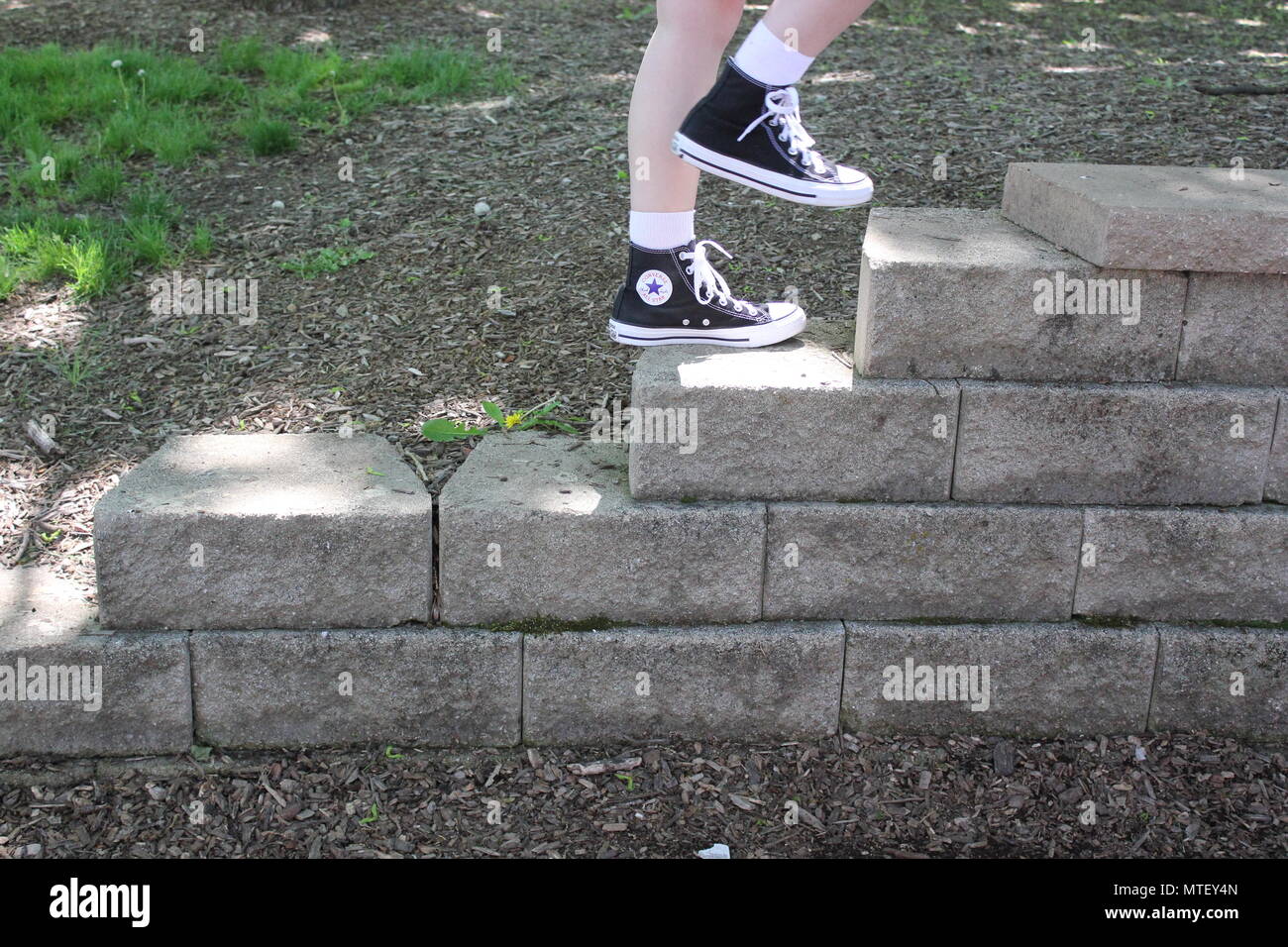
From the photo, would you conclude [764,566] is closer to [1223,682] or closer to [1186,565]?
[1186,565]

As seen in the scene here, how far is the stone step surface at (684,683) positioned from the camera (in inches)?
109

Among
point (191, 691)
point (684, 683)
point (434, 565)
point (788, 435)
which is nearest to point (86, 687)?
point (191, 691)

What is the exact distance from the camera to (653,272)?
2953 millimetres

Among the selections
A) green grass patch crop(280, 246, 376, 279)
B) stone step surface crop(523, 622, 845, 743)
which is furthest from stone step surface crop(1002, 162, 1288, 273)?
green grass patch crop(280, 246, 376, 279)

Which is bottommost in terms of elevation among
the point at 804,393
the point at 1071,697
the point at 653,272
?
the point at 1071,697

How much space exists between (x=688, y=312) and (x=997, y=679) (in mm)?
1139

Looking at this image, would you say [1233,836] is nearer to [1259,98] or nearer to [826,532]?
[826,532]

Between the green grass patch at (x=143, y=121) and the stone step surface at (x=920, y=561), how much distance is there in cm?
220

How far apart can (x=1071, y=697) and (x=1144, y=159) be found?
8.48ft

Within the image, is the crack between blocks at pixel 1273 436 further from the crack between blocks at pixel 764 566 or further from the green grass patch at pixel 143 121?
the green grass patch at pixel 143 121

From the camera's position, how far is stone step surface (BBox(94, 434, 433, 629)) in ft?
8.64

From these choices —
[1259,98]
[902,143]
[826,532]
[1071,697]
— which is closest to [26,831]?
[826,532]

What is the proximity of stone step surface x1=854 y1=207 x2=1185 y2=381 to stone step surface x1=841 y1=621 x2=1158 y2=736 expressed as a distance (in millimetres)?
598

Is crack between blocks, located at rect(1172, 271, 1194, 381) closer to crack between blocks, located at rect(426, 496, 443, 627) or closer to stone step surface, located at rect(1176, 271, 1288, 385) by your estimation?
stone step surface, located at rect(1176, 271, 1288, 385)
